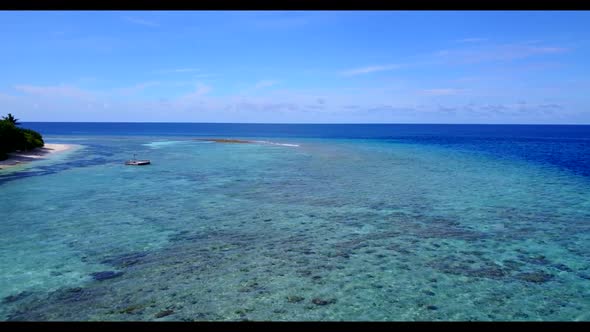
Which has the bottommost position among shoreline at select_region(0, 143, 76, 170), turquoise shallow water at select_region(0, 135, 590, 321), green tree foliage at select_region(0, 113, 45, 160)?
turquoise shallow water at select_region(0, 135, 590, 321)

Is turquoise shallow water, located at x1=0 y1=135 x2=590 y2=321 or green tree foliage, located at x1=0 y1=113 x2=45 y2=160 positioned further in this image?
green tree foliage, located at x1=0 y1=113 x2=45 y2=160

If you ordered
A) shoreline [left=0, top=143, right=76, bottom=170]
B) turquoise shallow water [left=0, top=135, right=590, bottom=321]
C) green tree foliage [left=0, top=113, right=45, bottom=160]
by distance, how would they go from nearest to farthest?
turquoise shallow water [left=0, top=135, right=590, bottom=321]
shoreline [left=0, top=143, right=76, bottom=170]
green tree foliage [left=0, top=113, right=45, bottom=160]

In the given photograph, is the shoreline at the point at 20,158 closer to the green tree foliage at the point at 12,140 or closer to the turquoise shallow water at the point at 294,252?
the green tree foliage at the point at 12,140

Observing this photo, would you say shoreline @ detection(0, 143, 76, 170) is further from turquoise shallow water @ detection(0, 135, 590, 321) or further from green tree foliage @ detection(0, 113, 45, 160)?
turquoise shallow water @ detection(0, 135, 590, 321)

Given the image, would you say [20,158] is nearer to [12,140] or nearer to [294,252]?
[12,140]

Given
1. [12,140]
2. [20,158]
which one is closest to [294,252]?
[20,158]

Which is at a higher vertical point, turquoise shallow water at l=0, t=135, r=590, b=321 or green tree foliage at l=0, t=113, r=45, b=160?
green tree foliage at l=0, t=113, r=45, b=160

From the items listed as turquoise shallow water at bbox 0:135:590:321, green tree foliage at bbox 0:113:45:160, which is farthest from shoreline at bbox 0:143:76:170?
turquoise shallow water at bbox 0:135:590:321

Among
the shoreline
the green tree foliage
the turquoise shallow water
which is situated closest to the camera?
the turquoise shallow water
